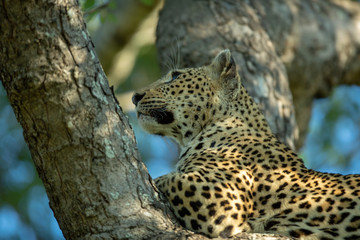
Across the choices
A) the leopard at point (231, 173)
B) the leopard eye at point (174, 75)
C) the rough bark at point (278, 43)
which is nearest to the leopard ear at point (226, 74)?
the leopard at point (231, 173)

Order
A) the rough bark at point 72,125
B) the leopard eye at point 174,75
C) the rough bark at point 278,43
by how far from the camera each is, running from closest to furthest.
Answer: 1. the rough bark at point 72,125
2. the leopard eye at point 174,75
3. the rough bark at point 278,43

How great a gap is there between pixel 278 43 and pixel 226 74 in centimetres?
Result: 459

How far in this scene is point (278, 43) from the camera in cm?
Result: 1248

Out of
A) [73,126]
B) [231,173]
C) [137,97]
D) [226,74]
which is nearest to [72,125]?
A: [73,126]

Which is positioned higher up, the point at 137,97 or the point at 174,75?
the point at 174,75

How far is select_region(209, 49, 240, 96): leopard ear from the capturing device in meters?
8.25

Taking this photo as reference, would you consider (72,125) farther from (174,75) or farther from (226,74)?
(174,75)

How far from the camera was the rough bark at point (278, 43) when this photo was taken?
10.2 metres

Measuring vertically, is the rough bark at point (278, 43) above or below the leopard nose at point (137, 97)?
above

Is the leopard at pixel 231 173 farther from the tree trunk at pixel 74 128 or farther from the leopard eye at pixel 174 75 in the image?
the tree trunk at pixel 74 128

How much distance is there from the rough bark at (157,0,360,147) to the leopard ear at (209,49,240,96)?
5.19 ft

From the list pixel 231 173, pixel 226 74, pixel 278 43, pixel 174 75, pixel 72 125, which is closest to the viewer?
pixel 72 125

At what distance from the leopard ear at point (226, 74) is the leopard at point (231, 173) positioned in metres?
0.01

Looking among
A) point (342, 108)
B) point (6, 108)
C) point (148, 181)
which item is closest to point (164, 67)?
point (148, 181)
